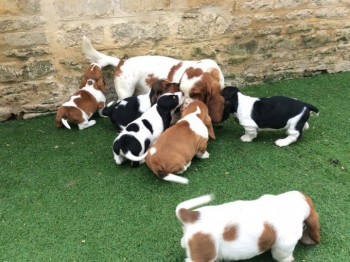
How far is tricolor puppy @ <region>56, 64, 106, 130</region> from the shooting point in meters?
3.97

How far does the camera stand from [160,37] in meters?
4.36

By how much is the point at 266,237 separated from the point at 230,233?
207 mm

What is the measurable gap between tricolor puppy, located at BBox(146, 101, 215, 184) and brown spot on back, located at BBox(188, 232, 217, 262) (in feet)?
2.84

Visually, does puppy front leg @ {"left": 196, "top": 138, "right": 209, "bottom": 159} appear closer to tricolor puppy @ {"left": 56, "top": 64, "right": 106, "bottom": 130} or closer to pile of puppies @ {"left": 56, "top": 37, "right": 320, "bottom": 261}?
pile of puppies @ {"left": 56, "top": 37, "right": 320, "bottom": 261}

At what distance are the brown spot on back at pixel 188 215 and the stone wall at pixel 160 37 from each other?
8.45ft

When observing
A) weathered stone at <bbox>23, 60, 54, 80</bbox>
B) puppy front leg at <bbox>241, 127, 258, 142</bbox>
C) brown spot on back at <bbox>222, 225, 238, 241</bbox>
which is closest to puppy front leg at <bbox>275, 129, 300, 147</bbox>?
puppy front leg at <bbox>241, 127, 258, 142</bbox>

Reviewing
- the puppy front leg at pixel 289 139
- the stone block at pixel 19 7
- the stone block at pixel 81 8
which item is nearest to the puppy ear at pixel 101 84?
the stone block at pixel 81 8

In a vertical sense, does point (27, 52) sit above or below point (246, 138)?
above

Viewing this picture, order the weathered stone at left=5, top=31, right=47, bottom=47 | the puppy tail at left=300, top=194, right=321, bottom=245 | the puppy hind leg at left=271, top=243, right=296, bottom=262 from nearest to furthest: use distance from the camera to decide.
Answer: the puppy hind leg at left=271, top=243, right=296, bottom=262
the puppy tail at left=300, top=194, right=321, bottom=245
the weathered stone at left=5, top=31, right=47, bottom=47

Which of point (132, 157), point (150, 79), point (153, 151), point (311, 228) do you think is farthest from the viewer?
point (150, 79)

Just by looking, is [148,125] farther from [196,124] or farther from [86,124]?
[86,124]

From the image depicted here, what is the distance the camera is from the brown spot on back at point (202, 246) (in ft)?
6.91

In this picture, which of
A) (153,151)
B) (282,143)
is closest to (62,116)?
(153,151)

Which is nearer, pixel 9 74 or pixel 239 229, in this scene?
pixel 239 229
